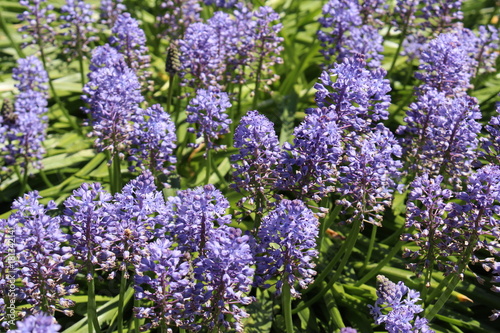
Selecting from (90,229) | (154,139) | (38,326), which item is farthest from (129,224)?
(154,139)

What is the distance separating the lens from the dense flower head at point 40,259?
15.5 ft

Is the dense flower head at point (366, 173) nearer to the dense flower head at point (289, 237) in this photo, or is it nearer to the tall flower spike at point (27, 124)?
the dense flower head at point (289, 237)

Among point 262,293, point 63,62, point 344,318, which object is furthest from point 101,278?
point 63,62

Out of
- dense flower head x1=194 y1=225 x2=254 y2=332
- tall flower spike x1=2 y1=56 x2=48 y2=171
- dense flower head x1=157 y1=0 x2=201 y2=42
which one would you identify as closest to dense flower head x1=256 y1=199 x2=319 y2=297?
dense flower head x1=194 y1=225 x2=254 y2=332

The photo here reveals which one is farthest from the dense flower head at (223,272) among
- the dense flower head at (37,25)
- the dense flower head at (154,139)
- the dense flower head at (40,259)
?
the dense flower head at (37,25)

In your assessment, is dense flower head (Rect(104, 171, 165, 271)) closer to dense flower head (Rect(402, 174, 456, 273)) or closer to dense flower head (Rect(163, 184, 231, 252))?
dense flower head (Rect(163, 184, 231, 252))

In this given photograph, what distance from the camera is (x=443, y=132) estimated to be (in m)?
6.04

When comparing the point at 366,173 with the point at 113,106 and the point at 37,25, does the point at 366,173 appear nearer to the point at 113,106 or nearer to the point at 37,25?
the point at 113,106

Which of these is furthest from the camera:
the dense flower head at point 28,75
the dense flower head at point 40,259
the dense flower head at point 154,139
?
the dense flower head at point 28,75

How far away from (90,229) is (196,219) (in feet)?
2.66

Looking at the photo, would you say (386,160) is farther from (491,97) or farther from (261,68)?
(491,97)

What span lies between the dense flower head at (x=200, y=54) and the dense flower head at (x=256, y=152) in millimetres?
1825

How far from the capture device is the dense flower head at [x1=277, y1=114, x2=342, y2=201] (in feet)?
16.6

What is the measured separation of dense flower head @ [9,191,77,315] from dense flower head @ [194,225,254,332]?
3.58 ft
